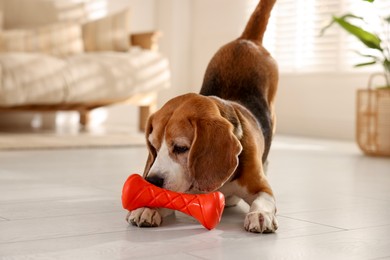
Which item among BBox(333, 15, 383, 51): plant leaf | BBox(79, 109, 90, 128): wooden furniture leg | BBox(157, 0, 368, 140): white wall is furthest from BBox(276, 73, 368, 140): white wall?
BBox(79, 109, 90, 128): wooden furniture leg

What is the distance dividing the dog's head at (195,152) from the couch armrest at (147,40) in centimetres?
377

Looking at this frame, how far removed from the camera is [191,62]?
6684mm

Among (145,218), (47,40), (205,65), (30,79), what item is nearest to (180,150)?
(145,218)

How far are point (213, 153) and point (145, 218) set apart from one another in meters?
0.23

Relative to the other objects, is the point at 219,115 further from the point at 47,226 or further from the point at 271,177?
the point at 271,177

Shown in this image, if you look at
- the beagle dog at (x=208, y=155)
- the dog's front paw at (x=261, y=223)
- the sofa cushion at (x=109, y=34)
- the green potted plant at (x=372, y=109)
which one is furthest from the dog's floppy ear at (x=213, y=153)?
the sofa cushion at (x=109, y=34)

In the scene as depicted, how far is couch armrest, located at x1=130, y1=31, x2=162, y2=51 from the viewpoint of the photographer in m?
5.44

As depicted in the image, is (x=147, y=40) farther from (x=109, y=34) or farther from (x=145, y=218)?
(x=145, y=218)

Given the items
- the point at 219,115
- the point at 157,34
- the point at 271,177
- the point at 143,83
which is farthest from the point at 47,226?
the point at 157,34

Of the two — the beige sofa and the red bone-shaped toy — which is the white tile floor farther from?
the beige sofa

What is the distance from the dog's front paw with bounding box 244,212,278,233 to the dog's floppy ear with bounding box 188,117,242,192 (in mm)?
112

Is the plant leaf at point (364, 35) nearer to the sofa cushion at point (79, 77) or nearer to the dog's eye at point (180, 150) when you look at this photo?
the sofa cushion at point (79, 77)

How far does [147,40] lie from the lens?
5.50 m

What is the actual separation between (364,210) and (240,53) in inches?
25.5
